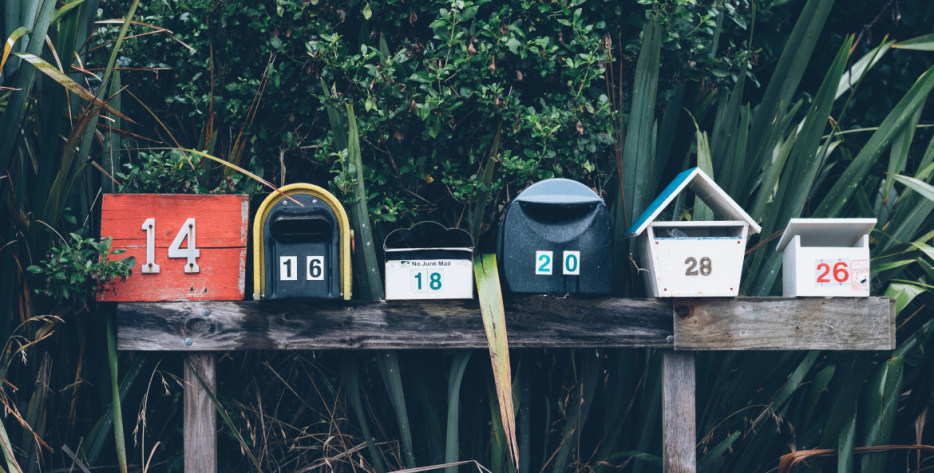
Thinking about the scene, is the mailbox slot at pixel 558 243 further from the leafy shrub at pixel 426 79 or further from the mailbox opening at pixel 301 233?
the mailbox opening at pixel 301 233

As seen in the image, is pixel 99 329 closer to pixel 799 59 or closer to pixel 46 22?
pixel 46 22

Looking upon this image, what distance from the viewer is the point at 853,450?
2137 millimetres

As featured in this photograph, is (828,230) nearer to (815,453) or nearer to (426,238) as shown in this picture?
(815,453)

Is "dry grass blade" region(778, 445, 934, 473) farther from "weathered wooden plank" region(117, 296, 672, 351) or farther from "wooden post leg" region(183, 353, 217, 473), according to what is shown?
"wooden post leg" region(183, 353, 217, 473)

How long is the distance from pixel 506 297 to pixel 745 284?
0.74 metres

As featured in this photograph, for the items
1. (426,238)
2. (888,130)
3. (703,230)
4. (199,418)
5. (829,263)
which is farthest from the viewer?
(426,238)

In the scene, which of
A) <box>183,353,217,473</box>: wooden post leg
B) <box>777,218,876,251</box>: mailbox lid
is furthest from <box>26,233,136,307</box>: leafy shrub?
<box>777,218,876,251</box>: mailbox lid

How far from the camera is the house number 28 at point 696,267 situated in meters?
1.93

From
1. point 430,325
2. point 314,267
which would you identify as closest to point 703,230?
point 430,325

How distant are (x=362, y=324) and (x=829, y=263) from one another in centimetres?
130

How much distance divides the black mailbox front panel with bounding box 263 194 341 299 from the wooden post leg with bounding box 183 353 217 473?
333 mm

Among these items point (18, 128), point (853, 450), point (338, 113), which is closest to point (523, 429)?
point (853, 450)

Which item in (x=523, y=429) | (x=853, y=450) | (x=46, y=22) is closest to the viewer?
(x=46, y=22)

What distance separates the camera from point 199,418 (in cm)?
206
